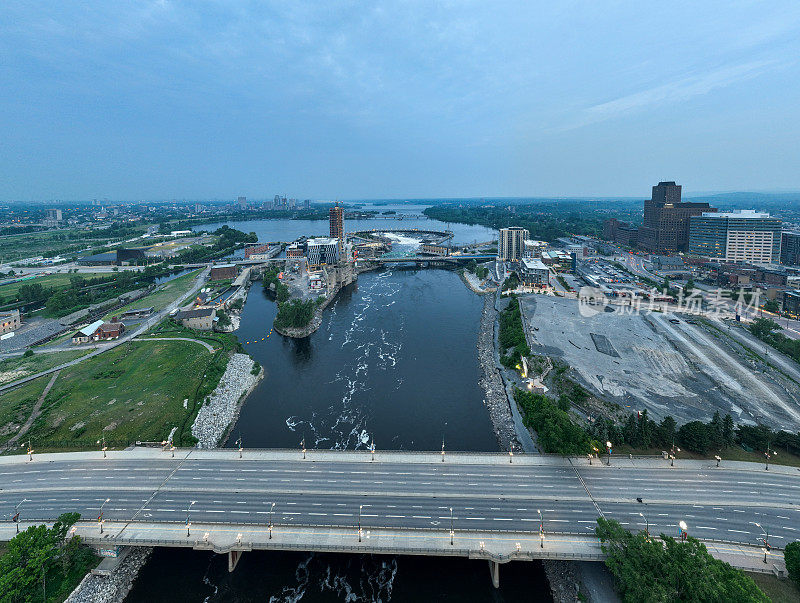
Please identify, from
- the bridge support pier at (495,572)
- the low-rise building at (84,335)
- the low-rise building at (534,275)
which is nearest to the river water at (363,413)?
the bridge support pier at (495,572)

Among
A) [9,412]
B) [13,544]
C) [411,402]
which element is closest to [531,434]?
[411,402]

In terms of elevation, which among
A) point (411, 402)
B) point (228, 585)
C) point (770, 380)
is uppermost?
point (770, 380)

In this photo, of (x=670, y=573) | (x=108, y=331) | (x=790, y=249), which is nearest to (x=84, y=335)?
(x=108, y=331)

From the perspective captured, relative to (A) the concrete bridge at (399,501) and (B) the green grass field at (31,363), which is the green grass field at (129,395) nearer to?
(B) the green grass field at (31,363)

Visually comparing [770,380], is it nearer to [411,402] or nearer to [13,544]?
[411,402]

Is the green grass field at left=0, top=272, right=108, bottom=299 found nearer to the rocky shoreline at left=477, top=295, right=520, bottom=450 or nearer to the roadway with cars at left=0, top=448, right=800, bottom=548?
the roadway with cars at left=0, top=448, right=800, bottom=548

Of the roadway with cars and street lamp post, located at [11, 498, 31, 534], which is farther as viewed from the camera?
street lamp post, located at [11, 498, 31, 534]

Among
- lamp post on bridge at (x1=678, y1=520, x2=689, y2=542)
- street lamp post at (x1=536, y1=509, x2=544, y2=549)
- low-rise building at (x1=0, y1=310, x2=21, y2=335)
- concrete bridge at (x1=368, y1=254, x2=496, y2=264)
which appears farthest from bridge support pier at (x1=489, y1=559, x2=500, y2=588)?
concrete bridge at (x1=368, y1=254, x2=496, y2=264)
